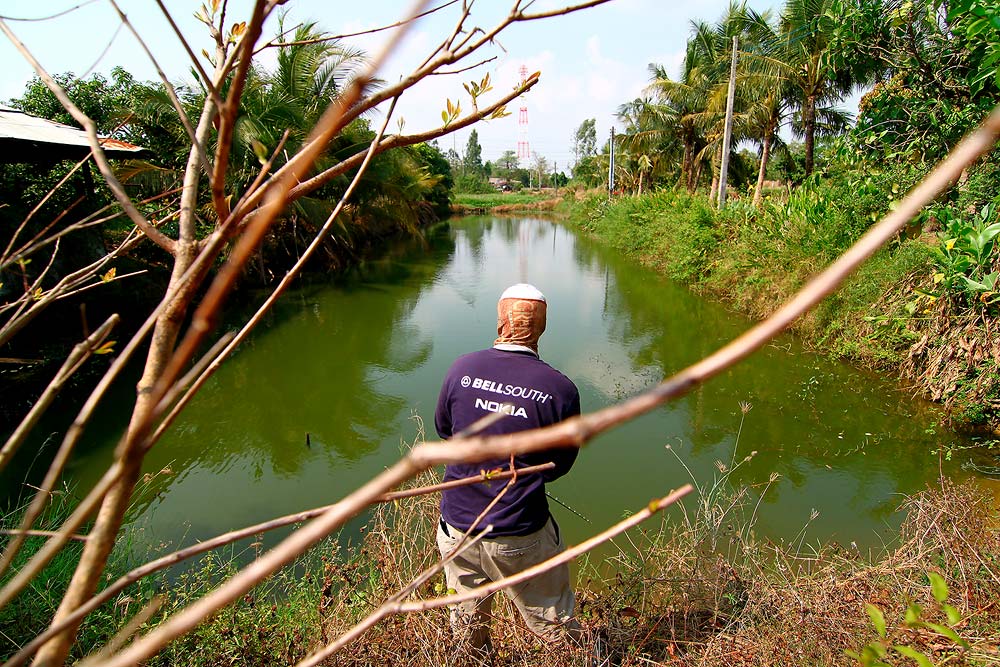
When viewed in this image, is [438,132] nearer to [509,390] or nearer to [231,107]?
[231,107]

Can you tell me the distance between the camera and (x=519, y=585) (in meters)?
1.62

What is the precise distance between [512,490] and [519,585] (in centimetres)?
31

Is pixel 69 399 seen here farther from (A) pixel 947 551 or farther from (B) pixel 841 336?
(B) pixel 841 336

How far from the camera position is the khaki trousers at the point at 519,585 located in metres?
1.59

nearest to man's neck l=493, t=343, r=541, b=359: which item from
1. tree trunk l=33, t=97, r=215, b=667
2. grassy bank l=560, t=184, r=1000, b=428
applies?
tree trunk l=33, t=97, r=215, b=667

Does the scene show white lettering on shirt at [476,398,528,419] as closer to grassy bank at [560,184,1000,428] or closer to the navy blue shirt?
the navy blue shirt

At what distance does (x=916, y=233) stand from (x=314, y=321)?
21.2 ft

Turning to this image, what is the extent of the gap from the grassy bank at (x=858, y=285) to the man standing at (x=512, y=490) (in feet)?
11.9

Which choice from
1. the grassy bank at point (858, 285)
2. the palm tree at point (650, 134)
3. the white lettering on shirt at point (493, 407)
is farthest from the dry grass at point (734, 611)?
the palm tree at point (650, 134)

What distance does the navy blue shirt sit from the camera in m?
1.53

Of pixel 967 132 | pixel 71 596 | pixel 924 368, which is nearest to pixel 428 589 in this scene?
pixel 71 596

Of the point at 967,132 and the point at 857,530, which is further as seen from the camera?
the point at 967,132

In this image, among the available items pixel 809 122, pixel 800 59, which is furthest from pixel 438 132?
pixel 809 122

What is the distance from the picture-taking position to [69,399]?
4199mm
